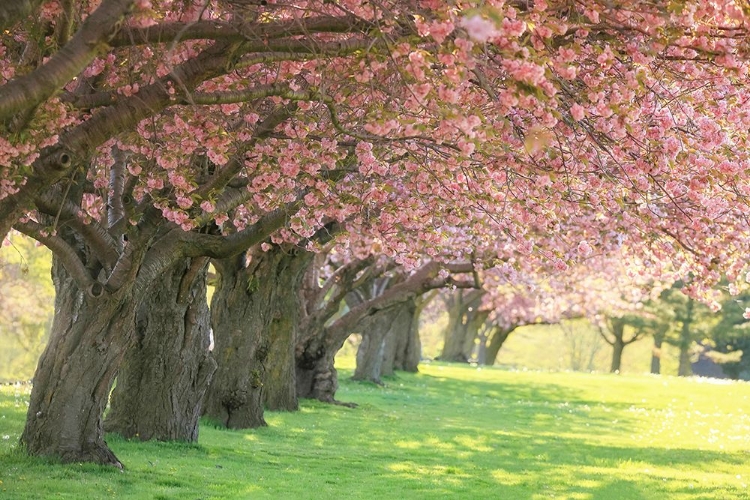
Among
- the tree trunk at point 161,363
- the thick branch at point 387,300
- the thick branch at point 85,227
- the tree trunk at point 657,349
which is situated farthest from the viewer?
the tree trunk at point 657,349

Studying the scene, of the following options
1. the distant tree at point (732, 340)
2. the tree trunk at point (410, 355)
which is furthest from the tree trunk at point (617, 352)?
the tree trunk at point (410, 355)

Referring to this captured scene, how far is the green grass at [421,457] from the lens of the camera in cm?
1276

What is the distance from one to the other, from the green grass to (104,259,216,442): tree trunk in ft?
1.45

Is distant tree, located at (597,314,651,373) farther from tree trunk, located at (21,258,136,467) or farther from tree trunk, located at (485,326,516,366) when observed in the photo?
tree trunk, located at (21,258,136,467)

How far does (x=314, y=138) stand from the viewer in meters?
12.4

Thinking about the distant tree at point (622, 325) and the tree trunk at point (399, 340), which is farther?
the distant tree at point (622, 325)

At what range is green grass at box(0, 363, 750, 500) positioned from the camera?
502 inches

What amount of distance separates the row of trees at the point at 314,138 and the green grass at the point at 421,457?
1.15 metres

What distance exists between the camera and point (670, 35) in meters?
8.16

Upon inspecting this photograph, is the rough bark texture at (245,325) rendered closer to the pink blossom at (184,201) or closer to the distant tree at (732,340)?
the pink blossom at (184,201)

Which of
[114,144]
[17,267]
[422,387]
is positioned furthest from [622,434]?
[17,267]

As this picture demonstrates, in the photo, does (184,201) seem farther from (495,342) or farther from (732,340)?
(732,340)

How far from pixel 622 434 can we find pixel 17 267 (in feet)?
123

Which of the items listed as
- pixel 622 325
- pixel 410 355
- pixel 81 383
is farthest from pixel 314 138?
pixel 622 325
